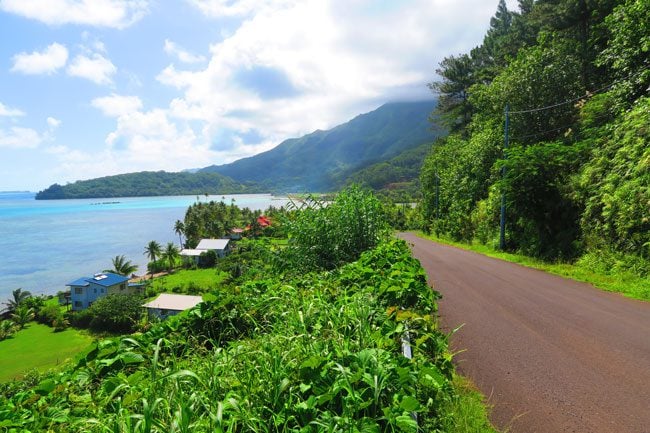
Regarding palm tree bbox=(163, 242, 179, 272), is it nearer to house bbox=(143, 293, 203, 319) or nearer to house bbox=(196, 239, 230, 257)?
house bbox=(196, 239, 230, 257)

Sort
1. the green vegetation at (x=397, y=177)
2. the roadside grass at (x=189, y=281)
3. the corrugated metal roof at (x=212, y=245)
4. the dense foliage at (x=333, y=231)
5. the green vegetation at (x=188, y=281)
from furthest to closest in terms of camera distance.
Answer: the corrugated metal roof at (x=212, y=245) < the green vegetation at (x=397, y=177) < the roadside grass at (x=189, y=281) < the green vegetation at (x=188, y=281) < the dense foliage at (x=333, y=231)

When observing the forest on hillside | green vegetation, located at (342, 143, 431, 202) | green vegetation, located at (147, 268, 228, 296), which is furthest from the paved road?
green vegetation, located at (147, 268, 228, 296)

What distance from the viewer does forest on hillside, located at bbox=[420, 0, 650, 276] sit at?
406 inches

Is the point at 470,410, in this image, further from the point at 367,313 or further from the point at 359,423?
the point at 359,423

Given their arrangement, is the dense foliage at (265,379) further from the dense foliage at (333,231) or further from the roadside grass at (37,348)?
the roadside grass at (37,348)

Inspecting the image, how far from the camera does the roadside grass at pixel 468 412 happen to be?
9.63ft

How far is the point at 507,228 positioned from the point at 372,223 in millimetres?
12598

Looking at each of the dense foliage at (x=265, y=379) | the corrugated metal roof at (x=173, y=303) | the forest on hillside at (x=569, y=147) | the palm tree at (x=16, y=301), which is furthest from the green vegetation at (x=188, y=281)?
the dense foliage at (x=265, y=379)

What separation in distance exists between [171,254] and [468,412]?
70.7 metres

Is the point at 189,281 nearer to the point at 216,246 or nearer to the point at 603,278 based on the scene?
the point at 216,246

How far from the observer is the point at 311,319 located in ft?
11.2

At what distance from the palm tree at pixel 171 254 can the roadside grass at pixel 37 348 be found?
81.6 ft

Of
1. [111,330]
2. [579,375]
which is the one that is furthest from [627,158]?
[111,330]

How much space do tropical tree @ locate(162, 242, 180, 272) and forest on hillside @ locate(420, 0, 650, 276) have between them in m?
53.7
